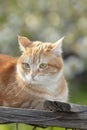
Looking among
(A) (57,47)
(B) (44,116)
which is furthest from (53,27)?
(B) (44,116)

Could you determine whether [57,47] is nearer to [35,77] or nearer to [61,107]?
[35,77]

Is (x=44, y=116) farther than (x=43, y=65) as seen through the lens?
No

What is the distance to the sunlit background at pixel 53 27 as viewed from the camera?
7008 millimetres

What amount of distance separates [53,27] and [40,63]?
3872mm

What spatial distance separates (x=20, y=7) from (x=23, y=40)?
3616mm

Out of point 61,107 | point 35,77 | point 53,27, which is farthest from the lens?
point 53,27

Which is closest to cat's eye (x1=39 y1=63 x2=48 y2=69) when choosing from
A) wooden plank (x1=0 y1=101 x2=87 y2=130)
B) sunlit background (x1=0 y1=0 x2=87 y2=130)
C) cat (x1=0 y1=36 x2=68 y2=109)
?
cat (x1=0 y1=36 x2=68 y2=109)

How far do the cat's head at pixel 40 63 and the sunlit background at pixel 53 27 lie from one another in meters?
3.38

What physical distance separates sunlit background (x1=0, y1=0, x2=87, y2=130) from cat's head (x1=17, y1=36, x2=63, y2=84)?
338 centimetres

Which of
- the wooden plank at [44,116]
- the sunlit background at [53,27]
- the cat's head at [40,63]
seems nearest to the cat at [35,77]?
the cat's head at [40,63]

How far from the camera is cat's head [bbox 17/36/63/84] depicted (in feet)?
11.1

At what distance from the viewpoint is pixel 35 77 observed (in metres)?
3.34

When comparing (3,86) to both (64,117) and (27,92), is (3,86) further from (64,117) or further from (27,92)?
(64,117)

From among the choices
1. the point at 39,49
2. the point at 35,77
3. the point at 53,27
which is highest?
the point at 53,27
